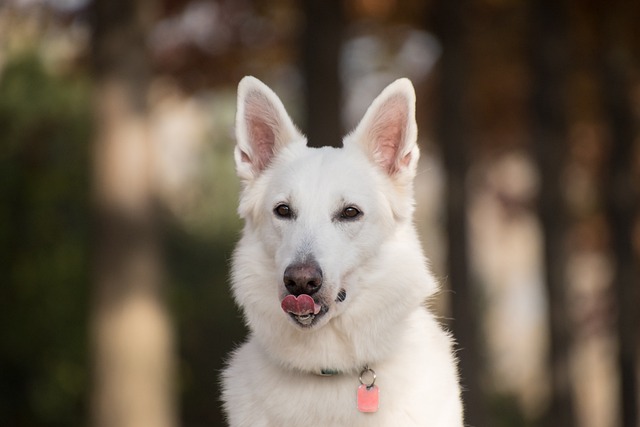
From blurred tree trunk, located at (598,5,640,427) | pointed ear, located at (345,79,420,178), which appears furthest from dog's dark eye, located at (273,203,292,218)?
blurred tree trunk, located at (598,5,640,427)

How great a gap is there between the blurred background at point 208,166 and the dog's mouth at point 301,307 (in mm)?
4535

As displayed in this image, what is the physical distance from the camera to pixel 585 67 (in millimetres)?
18016

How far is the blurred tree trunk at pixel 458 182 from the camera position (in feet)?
42.7

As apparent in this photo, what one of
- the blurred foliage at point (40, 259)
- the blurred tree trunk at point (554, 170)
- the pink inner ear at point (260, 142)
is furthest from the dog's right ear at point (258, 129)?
the blurred tree trunk at point (554, 170)

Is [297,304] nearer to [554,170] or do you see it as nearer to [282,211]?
[282,211]

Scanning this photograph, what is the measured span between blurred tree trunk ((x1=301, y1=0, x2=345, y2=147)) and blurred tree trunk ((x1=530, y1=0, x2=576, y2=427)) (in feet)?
14.3

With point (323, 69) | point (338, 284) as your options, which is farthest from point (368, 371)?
point (323, 69)

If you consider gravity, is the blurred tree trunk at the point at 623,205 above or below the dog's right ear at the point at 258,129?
below

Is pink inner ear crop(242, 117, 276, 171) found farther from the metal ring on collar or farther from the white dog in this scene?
the metal ring on collar

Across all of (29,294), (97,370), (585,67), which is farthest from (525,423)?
(97,370)

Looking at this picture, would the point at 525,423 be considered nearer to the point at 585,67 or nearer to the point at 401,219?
the point at 585,67

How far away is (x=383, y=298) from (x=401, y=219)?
41 cm

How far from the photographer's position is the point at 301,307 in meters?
4.25

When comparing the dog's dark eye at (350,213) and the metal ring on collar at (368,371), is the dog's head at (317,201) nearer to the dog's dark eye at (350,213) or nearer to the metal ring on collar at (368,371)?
the dog's dark eye at (350,213)
